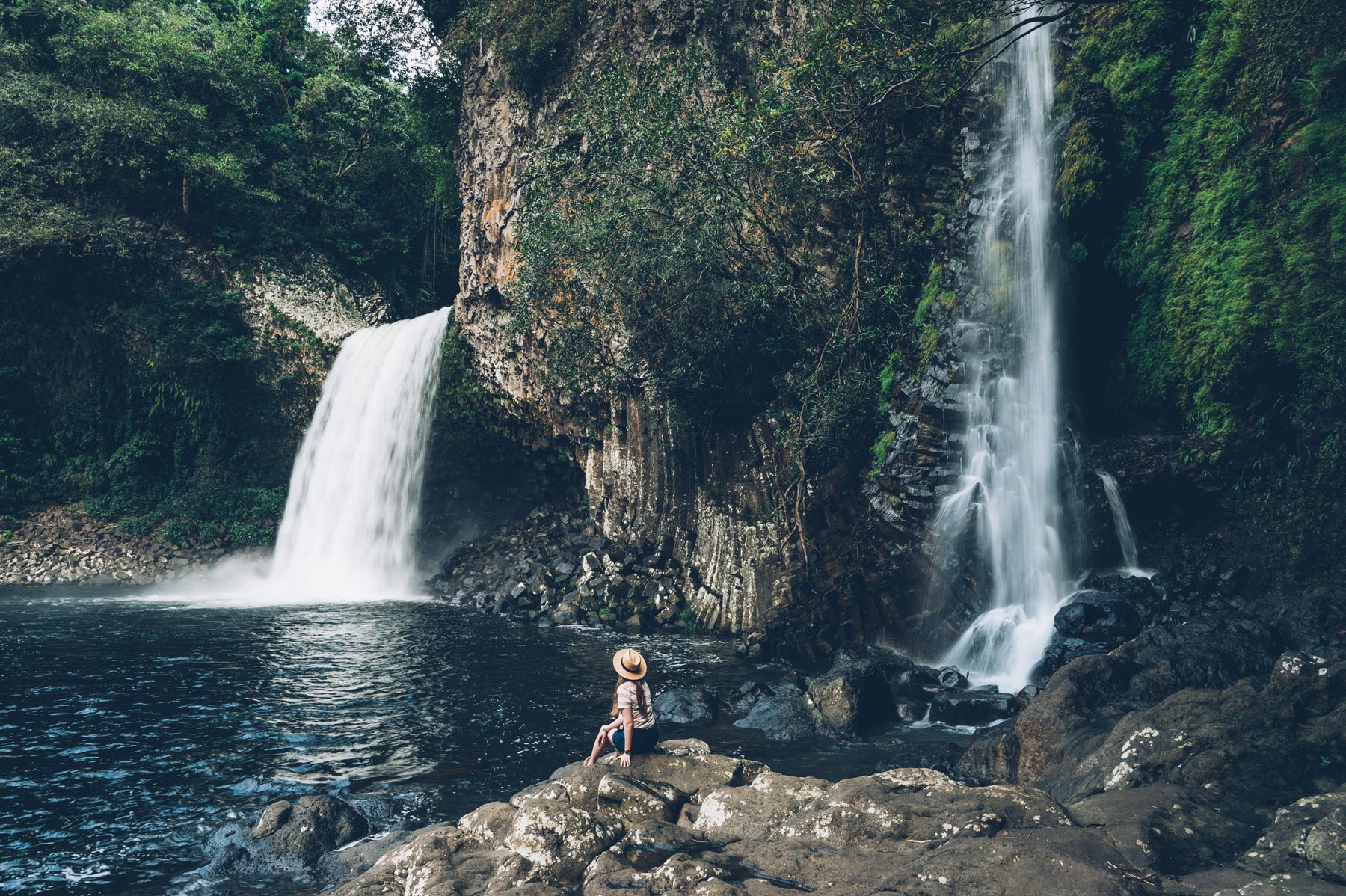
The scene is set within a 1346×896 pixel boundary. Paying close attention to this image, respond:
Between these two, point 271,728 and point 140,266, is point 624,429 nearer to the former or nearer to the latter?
point 271,728

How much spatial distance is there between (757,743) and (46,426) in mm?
31214

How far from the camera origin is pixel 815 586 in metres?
16.5

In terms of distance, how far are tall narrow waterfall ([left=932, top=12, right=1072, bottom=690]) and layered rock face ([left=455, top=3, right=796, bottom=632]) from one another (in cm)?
410

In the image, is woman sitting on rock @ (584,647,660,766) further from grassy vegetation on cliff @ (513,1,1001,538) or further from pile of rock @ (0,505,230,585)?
pile of rock @ (0,505,230,585)

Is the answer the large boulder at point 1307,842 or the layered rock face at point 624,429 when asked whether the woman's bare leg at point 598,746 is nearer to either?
the large boulder at point 1307,842

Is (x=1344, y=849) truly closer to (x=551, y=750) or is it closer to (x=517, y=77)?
(x=551, y=750)

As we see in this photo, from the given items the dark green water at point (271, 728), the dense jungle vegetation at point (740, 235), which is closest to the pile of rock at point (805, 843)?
the dark green water at point (271, 728)

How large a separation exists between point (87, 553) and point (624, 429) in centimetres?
1947

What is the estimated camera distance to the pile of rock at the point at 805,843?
4961 millimetres

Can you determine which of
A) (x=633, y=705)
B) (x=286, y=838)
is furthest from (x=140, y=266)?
(x=633, y=705)

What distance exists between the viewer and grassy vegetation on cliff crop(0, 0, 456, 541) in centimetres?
2830

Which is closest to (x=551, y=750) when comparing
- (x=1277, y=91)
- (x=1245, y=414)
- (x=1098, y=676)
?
(x=1098, y=676)

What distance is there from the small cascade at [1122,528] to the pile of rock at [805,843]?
31.9 ft

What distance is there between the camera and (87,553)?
27.3 m
